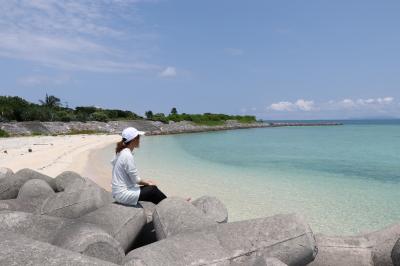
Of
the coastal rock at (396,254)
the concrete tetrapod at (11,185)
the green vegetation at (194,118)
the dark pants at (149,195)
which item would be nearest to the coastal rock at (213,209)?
the dark pants at (149,195)

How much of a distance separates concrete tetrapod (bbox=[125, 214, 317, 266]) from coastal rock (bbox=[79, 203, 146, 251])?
0.92m

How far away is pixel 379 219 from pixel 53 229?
8.70m

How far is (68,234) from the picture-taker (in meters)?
4.77

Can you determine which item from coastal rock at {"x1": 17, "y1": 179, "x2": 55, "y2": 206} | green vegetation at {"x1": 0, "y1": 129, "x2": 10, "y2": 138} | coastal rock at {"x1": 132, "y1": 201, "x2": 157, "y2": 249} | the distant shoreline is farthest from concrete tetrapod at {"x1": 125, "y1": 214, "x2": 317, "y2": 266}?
the distant shoreline

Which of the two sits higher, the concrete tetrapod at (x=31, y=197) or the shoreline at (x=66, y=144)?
the concrete tetrapod at (x=31, y=197)

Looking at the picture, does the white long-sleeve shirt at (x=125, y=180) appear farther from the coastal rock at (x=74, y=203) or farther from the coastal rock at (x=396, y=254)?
the coastal rock at (x=396, y=254)

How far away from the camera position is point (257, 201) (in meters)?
13.0

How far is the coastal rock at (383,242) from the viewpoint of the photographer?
17.4 feet

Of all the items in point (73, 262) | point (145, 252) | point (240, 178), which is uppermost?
point (73, 262)

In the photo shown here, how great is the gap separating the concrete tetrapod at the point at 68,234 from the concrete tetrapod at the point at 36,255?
3.32ft

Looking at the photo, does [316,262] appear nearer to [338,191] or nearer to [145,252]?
[145,252]

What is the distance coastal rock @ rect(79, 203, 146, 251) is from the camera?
5469 millimetres

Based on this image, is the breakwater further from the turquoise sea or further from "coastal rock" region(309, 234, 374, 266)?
the turquoise sea

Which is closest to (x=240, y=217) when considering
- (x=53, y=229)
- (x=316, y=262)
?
(x=316, y=262)
